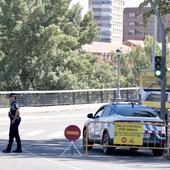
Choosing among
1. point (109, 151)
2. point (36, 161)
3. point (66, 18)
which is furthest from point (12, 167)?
point (66, 18)

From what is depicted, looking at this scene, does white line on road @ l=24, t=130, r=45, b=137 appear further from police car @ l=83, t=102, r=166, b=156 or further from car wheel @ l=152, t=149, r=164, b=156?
car wheel @ l=152, t=149, r=164, b=156

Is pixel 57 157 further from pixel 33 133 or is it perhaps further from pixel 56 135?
pixel 33 133

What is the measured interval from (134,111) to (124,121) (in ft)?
3.16

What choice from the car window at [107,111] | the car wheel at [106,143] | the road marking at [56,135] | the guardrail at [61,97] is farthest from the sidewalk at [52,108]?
the car wheel at [106,143]

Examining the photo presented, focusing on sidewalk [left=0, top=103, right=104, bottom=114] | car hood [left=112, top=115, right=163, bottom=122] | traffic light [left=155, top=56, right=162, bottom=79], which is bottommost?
sidewalk [left=0, top=103, right=104, bottom=114]

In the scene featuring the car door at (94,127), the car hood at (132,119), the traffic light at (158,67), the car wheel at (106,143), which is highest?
the traffic light at (158,67)

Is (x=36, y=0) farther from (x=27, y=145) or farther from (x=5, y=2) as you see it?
(x=27, y=145)

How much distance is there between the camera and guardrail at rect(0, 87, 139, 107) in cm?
4431

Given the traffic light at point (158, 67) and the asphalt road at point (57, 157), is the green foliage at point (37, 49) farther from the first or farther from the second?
the traffic light at point (158, 67)

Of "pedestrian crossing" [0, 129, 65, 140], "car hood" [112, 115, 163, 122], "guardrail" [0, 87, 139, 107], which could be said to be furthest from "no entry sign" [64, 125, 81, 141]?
"guardrail" [0, 87, 139, 107]

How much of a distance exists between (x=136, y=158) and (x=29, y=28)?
3439 cm

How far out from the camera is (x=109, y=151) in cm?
2020

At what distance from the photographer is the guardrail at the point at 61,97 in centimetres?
4431

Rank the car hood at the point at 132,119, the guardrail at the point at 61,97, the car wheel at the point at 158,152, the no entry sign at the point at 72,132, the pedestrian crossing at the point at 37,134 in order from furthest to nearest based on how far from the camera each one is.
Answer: the guardrail at the point at 61,97, the pedestrian crossing at the point at 37,134, the car wheel at the point at 158,152, the car hood at the point at 132,119, the no entry sign at the point at 72,132
